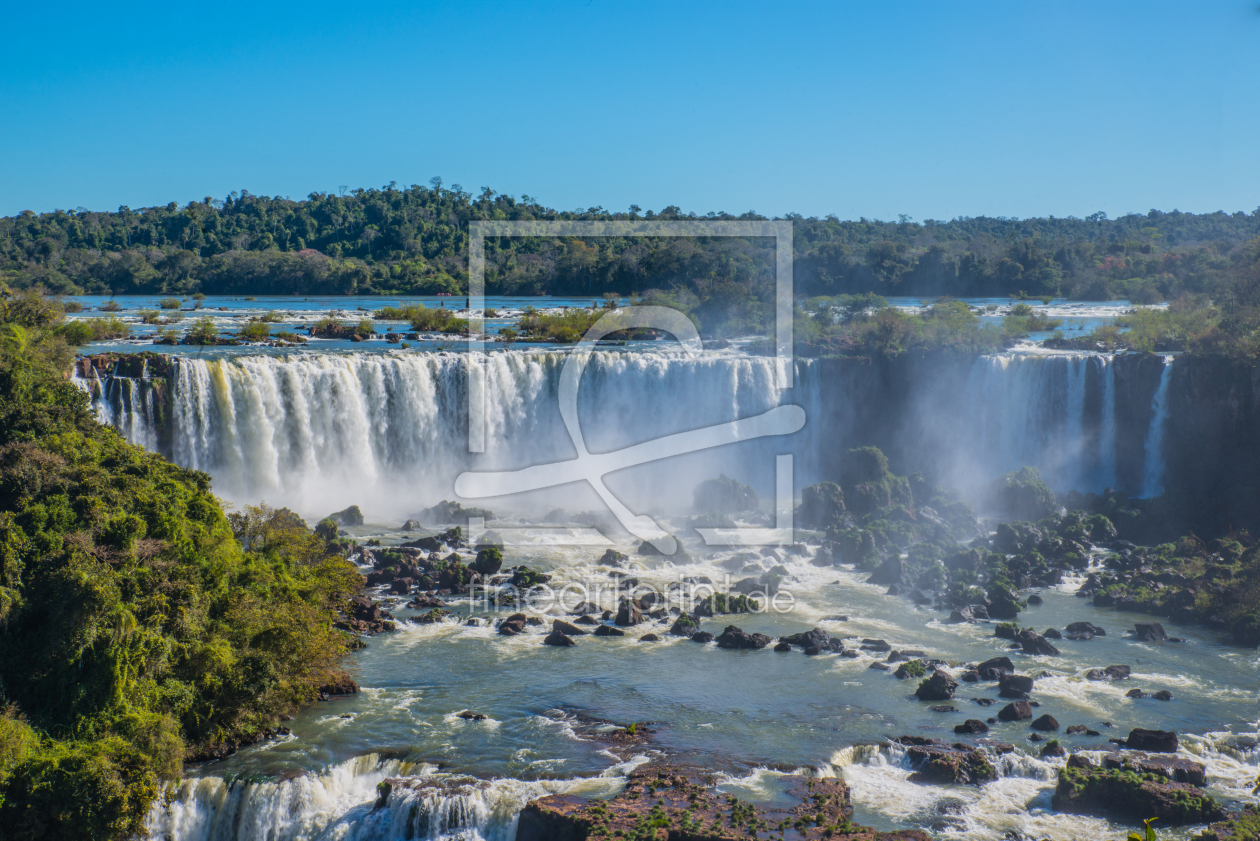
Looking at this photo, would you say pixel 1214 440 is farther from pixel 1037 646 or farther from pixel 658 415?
pixel 658 415

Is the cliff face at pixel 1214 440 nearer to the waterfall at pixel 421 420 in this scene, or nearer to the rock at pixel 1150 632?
the rock at pixel 1150 632

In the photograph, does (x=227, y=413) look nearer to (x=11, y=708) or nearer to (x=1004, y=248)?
(x=11, y=708)

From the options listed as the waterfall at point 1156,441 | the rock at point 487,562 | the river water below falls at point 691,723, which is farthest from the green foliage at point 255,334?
the waterfall at point 1156,441

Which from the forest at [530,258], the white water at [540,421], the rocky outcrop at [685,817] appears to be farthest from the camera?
the forest at [530,258]

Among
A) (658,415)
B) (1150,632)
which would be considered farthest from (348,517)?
(1150,632)

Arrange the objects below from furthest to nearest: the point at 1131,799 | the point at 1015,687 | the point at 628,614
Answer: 1. the point at 628,614
2. the point at 1015,687
3. the point at 1131,799

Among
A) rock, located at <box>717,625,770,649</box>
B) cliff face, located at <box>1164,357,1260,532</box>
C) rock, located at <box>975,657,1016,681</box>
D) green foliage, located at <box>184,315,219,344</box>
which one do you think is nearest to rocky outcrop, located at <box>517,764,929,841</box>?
rock, located at <box>975,657,1016,681</box>

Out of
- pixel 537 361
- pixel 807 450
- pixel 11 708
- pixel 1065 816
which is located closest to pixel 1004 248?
pixel 807 450
